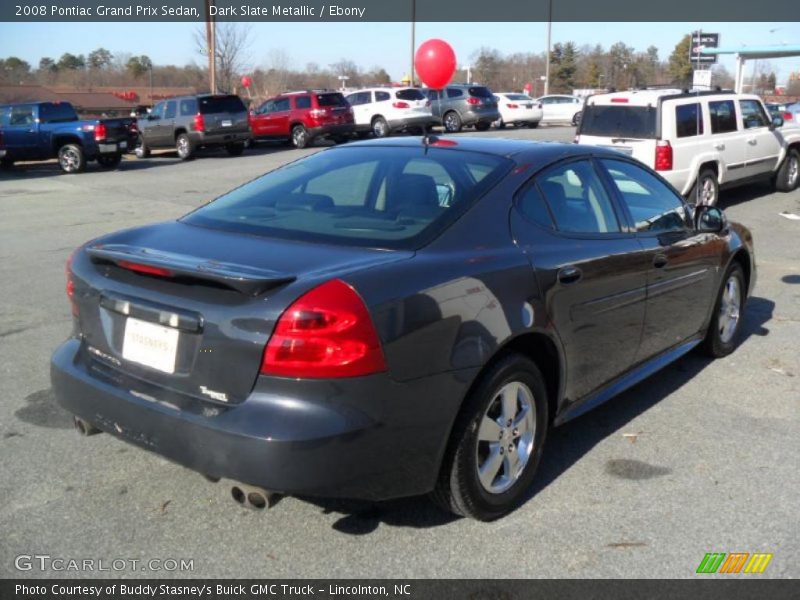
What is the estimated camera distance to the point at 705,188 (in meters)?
11.9

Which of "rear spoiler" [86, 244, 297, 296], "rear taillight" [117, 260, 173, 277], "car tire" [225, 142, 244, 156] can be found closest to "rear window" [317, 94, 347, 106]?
"car tire" [225, 142, 244, 156]

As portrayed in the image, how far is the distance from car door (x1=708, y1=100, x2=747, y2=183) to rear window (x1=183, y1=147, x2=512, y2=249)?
929cm

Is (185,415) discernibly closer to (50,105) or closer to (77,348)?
(77,348)

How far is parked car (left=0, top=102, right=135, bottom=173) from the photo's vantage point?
65.1 ft

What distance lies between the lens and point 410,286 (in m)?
2.92

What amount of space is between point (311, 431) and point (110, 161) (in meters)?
20.4

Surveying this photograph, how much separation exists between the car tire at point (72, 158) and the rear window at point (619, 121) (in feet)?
43.4

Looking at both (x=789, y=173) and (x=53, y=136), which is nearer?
(x=789, y=173)

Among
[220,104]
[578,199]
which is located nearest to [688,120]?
[578,199]

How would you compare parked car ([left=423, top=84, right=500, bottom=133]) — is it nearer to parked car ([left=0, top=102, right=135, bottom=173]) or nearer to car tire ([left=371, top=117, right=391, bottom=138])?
car tire ([left=371, top=117, right=391, bottom=138])

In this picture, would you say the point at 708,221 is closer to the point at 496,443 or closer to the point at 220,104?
the point at 496,443

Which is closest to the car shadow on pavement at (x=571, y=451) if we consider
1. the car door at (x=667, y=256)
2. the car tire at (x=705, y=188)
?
the car door at (x=667, y=256)

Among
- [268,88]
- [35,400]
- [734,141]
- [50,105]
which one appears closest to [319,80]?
[268,88]

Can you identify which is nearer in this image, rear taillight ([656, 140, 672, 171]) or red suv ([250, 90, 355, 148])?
rear taillight ([656, 140, 672, 171])
